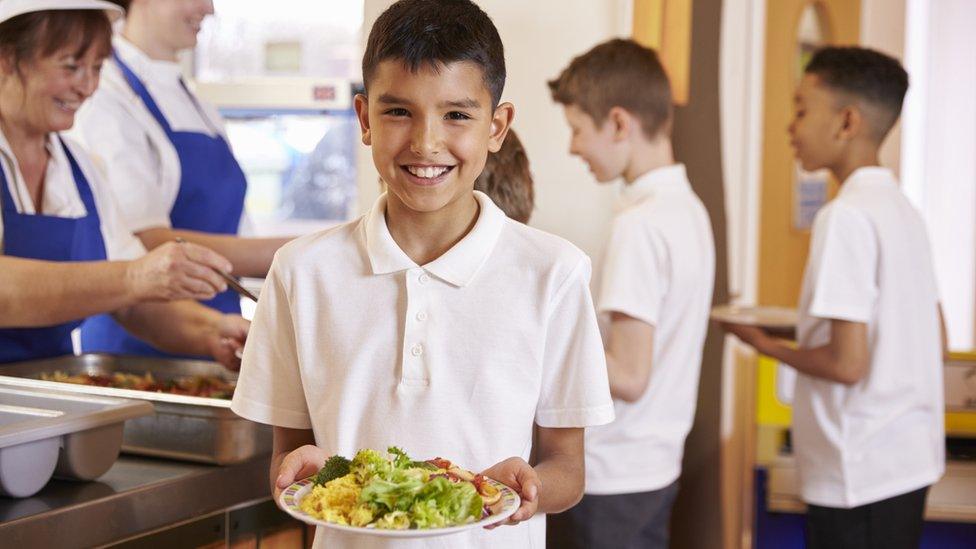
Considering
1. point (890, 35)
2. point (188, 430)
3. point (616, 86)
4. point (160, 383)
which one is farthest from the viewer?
point (890, 35)

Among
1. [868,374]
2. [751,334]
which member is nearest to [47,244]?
[751,334]

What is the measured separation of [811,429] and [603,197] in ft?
2.02

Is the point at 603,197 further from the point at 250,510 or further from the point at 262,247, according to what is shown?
the point at 250,510

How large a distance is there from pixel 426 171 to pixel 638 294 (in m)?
0.86

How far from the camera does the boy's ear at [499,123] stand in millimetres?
1012

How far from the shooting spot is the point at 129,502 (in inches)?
47.6

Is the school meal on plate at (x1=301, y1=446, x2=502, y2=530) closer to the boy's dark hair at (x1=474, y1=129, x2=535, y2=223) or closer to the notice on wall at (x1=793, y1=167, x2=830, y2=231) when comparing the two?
the boy's dark hair at (x1=474, y1=129, x2=535, y2=223)

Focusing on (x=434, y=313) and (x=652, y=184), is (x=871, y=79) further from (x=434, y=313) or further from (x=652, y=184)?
(x=434, y=313)

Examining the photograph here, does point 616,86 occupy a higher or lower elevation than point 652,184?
higher

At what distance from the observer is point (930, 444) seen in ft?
6.39

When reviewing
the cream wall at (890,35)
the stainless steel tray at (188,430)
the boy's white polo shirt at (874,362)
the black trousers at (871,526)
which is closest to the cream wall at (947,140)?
the cream wall at (890,35)

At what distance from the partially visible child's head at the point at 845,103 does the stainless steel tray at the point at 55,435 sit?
1355 millimetres

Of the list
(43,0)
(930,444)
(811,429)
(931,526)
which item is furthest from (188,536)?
(931,526)

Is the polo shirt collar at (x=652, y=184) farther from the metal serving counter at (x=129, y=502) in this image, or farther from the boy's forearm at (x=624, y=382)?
the metal serving counter at (x=129, y=502)
